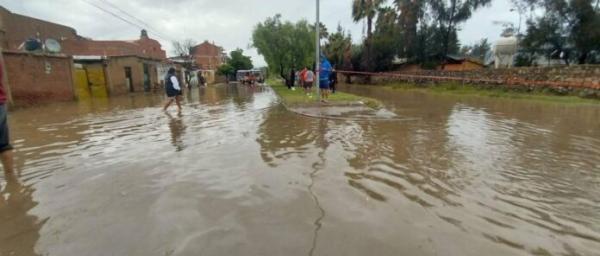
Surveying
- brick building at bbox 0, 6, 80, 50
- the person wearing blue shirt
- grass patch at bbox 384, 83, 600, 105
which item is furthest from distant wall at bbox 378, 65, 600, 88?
brick building at bbox 0, 6, 80, 50

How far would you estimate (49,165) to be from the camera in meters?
5.25

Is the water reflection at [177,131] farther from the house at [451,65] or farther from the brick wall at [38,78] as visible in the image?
the house at [451,65]

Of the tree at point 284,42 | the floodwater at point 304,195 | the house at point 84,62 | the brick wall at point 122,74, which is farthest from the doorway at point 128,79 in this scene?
the floodwater at point 304,195

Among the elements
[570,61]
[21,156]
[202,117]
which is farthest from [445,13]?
[21,156]

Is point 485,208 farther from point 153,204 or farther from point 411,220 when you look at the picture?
point 153,204

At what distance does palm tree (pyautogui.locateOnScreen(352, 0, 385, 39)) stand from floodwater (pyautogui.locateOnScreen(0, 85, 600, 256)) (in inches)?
1381

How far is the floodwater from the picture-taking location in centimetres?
280

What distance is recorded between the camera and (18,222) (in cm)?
323

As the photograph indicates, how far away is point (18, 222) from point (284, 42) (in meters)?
29.0

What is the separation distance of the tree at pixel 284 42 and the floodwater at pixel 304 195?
24.8 meters

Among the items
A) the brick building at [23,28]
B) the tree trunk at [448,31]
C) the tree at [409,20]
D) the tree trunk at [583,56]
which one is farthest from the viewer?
the tree at [409,20]

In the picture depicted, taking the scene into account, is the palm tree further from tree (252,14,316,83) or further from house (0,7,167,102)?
house (0,7,167,102)

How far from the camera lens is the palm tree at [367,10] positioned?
3928 centimetres

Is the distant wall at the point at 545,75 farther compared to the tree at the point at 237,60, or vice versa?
the tree at the point at 237,60
